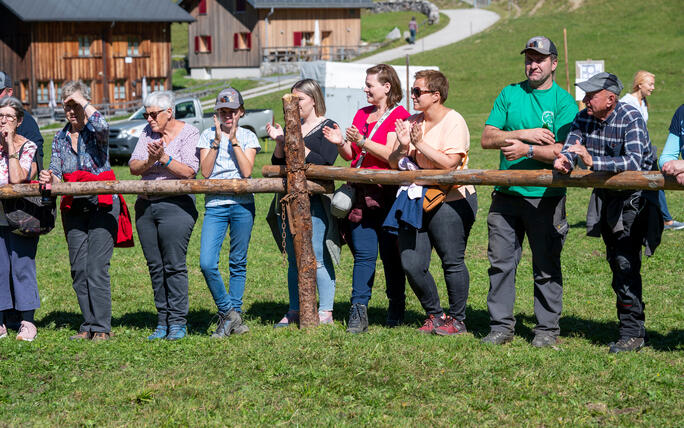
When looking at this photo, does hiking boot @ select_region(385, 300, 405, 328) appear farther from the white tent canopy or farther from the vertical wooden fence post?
the white tent canopy

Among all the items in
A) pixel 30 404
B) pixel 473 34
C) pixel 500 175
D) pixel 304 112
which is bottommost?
pixel 30 404

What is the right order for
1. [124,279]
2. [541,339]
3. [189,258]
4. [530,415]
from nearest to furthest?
[530,415] < [541,339] < [124,279] < [189,258]

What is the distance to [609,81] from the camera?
20.0 feet

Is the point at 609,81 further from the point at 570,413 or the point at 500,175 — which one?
the point at 570,413

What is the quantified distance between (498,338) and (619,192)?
1.48 meters

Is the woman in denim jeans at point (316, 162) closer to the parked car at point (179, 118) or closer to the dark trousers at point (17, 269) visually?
the dark trousers at point (17, 269)

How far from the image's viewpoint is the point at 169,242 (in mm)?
7082

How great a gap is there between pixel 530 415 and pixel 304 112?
324 centimetres

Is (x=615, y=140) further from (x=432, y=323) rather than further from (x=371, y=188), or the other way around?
(x=432, y=323)

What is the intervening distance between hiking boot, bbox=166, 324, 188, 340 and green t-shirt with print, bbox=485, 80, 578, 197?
297cm

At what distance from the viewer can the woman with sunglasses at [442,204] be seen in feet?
21.9

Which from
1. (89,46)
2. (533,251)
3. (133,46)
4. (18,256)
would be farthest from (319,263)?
(133,46)

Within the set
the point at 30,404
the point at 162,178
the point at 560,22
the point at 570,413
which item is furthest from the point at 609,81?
the point at 560,22

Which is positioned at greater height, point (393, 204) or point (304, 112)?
point (304, 112)
